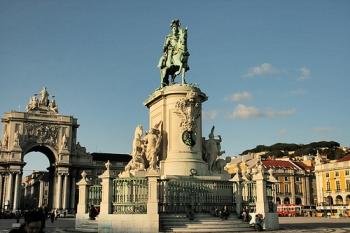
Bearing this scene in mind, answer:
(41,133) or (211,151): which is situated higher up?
(41,133)

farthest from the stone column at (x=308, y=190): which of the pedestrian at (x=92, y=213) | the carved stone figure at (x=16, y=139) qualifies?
the pedestrian at (x=92, y=213)

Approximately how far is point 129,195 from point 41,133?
204ft

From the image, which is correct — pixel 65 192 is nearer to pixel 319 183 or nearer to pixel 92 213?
pixel 319 183

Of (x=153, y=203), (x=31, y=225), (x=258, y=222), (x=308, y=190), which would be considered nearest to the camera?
(x=31, y=225)

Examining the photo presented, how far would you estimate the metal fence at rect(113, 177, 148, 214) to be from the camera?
18.2m

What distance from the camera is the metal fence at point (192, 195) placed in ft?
61.7

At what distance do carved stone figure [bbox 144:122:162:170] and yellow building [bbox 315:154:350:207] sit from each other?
54791mm

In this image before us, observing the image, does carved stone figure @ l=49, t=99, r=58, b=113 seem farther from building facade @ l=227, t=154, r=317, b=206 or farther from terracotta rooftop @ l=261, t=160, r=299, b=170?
terracotta rooftop @ l=261, t=160, r=299, b=170

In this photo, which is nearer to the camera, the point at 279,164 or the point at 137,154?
the point at 137,154

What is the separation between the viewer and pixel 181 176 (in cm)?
1964

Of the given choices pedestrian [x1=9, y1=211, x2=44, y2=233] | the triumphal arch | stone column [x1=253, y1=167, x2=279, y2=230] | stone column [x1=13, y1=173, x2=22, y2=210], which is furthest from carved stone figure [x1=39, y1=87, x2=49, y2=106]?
pedestrian [x1=9, y1=211, x2=44, y2=233]

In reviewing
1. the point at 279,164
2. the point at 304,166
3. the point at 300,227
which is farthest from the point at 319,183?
the point at 300,227

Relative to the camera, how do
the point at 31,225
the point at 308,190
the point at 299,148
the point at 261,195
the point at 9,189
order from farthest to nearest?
1. the point at 299,148
2. the point at 308,190
3. the point at 9,189
4. the point at 261,195
5. the point at 31,225

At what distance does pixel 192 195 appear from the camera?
19.3 m
